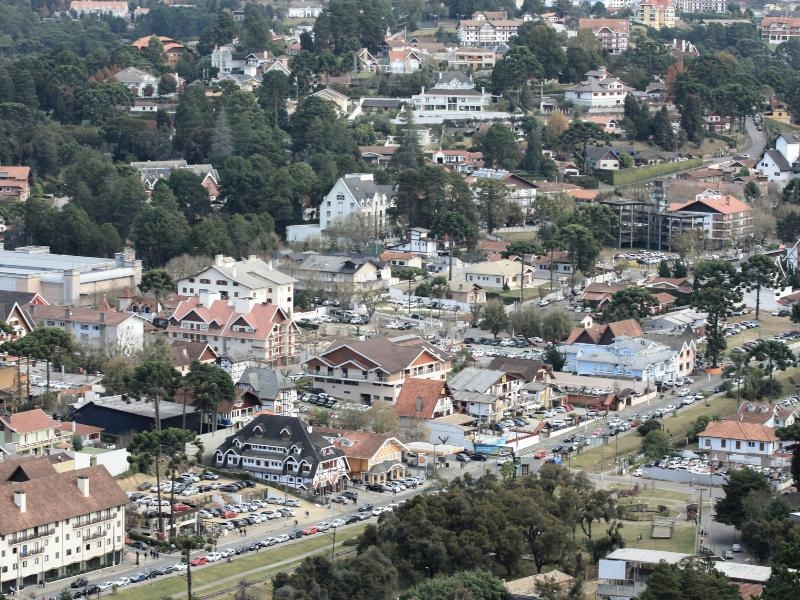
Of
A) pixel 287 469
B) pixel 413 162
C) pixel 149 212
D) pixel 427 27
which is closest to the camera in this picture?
pixel 287 469

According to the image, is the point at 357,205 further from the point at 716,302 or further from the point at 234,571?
the point at 234,571

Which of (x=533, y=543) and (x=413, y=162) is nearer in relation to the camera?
(x=533, y=543)

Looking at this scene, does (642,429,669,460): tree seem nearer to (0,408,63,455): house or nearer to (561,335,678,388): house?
(561,335,678,388): house

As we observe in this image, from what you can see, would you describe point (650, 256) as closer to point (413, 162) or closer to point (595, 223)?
point (595, 223)

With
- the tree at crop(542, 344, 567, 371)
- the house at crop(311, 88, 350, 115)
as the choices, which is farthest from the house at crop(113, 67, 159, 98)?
the tree at crop(542, 344, 567, 371)

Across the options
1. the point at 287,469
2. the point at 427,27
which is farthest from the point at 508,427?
the point at 427,27

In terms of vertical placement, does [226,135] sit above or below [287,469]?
above

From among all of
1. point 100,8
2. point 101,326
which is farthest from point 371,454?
point 100,8
